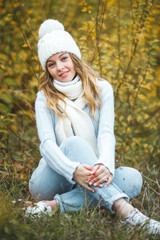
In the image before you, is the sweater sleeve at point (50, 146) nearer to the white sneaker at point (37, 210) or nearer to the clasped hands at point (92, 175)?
the clasped hands at point (92, 175)

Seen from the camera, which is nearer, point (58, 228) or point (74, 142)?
point (58, 228)

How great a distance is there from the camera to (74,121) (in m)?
2.18

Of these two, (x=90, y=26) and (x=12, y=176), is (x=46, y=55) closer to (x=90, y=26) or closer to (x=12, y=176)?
(x=90, y=26)

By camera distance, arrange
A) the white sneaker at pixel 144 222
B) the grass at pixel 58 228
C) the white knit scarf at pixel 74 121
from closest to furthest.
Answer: the grass at pixel 58 228 → the white sneaker at pixel 144 222 → the white knit scarf at pixel 74 121

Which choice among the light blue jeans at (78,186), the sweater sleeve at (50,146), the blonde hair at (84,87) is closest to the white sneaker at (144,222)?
the light blue jeans at (78,186)

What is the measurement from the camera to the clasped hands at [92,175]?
5.94 ft

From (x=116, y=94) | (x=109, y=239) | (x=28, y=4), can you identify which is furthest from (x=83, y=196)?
(x=28, y=4)

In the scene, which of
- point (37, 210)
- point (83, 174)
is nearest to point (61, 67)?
point (83, 174)

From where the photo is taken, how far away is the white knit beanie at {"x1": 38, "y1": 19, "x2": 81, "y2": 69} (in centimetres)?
221

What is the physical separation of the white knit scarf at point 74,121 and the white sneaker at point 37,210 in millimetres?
550

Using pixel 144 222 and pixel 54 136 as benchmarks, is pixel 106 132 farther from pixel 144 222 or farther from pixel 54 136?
pixel 144 222

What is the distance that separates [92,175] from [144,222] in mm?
414

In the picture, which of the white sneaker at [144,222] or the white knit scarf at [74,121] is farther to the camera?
the white knit scarf at [74,121]

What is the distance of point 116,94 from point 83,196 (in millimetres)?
1435
